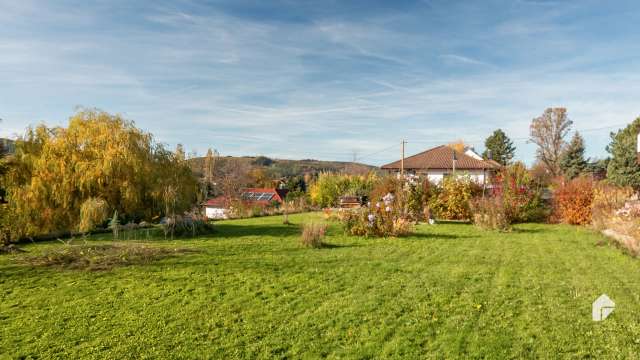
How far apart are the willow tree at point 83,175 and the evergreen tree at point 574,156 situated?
38.9 m

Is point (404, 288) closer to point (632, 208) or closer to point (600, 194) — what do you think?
point (632, 208)

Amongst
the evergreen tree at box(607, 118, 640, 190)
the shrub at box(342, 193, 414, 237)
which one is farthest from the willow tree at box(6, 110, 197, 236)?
the evergreen tree at box(607, 118, 640, 190)

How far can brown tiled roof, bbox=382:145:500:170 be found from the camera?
36.0 metres

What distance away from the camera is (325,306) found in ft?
17.7

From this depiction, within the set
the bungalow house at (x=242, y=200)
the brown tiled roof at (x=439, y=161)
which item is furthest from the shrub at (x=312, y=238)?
the brown tiled roof at (x=439, y=161)

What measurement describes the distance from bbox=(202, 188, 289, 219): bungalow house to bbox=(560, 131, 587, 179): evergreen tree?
1064 inches

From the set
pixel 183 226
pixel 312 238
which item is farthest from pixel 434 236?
pixel 183 226

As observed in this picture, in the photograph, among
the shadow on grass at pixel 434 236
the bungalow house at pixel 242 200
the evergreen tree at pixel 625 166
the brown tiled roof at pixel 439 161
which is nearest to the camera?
the shadow on grass at pixel 434 236

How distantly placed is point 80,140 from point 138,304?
29.4 feet

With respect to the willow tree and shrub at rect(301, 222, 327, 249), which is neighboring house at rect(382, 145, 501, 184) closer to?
the willow tree

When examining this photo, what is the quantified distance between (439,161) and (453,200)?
21925mm

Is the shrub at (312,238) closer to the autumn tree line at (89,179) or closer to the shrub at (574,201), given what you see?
the autumn tree line at (89,179)

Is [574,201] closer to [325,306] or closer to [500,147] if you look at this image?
[325,306]

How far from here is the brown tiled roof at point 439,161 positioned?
1417 inches
